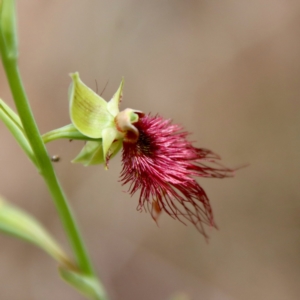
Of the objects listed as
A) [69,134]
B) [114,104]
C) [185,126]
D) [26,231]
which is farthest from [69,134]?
[185,126]

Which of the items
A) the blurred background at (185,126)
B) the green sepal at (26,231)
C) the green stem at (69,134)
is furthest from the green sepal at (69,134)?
the blurred background at (185,126)

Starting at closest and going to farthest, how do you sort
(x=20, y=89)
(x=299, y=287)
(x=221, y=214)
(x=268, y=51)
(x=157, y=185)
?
(x=20, y=89) < (x=157, y=185) < (x=299, y=287) < (x=221, y=214) < (x=268, y=51)

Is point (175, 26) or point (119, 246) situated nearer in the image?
point (119, 246)

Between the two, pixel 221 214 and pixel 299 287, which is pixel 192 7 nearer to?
pixel 221 214

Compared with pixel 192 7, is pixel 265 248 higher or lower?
A: lower

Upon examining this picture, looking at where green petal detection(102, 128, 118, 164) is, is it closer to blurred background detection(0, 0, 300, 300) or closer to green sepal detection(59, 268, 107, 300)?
green sepal detection(59, 268, 107, 300)

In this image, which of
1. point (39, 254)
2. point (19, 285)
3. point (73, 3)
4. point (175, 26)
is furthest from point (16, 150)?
point (175, 26)
